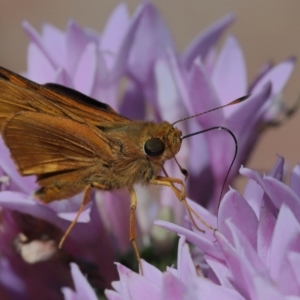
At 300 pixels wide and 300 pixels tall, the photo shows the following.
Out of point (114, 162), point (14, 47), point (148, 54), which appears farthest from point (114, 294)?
point (14, 47)

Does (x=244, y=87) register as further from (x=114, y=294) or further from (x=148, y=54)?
(x=114, y=294)

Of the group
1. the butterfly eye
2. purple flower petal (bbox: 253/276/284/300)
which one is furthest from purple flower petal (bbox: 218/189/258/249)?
the butterfly eye

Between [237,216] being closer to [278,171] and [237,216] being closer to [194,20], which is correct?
[278,171]

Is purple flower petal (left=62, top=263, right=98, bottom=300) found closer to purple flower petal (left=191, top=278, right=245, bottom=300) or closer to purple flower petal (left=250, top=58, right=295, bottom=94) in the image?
purple flower petal (left=191, top=278, right=245, bottom=300)

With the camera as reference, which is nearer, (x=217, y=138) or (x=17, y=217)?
(x=17, y=217)

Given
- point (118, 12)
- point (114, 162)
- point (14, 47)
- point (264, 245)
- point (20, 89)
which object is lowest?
point (264, 245)

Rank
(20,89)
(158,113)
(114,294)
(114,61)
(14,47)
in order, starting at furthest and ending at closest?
(14,47)
(158,113)
(114,61)
(20,89)
(114,294)

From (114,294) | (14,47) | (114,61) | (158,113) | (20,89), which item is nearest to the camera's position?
(114,294)

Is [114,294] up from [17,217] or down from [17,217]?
down
